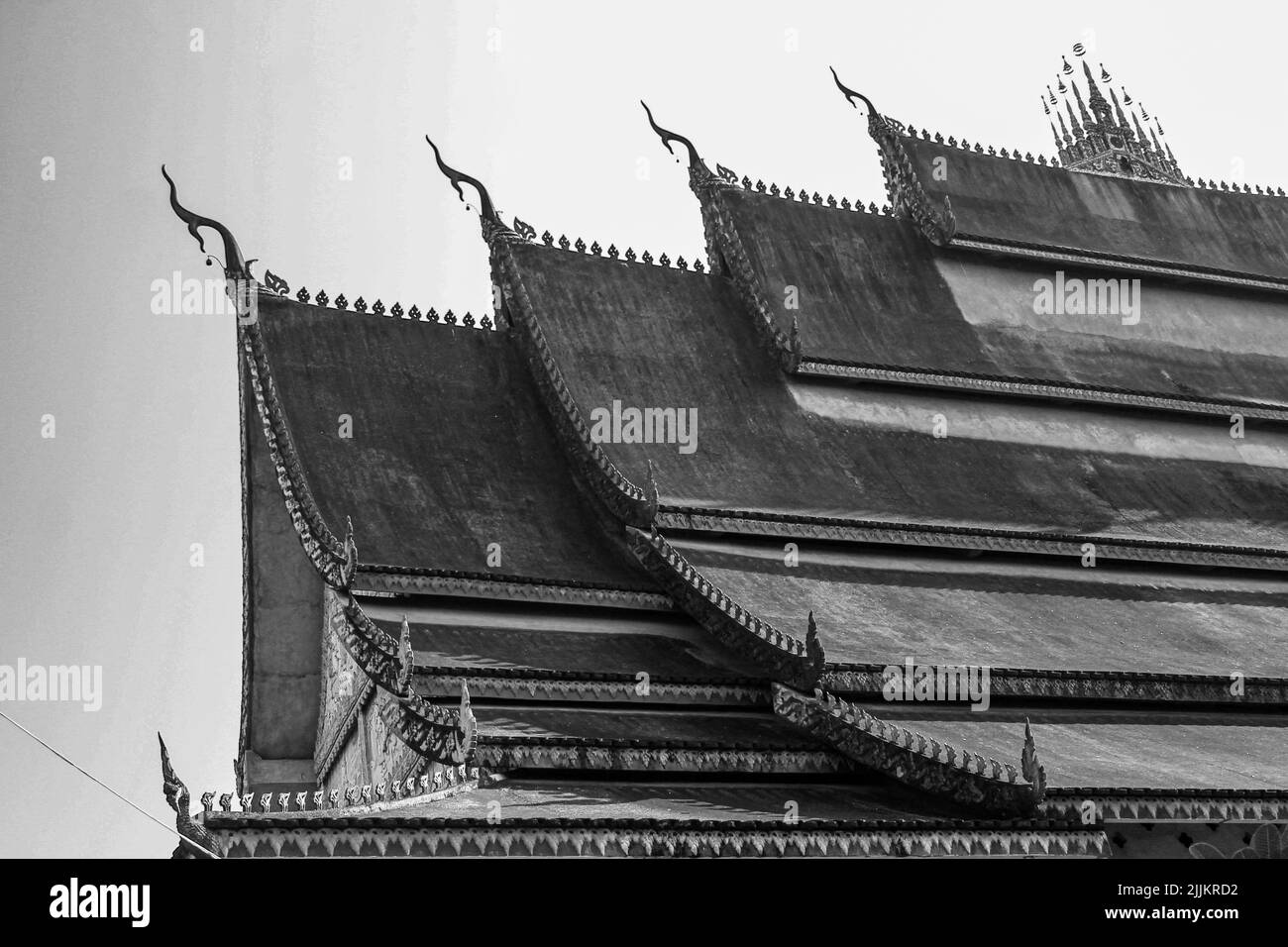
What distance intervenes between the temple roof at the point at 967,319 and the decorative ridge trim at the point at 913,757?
7.87 meters

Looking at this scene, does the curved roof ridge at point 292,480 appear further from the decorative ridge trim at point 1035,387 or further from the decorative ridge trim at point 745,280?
the decorative ridge trim at point 1035,387

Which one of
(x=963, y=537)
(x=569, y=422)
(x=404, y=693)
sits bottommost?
(x=404, y=693)

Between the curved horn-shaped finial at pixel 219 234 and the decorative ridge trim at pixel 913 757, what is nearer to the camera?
Answer: the decorative ridge trim at pixel 913 757

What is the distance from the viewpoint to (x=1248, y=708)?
2059 centimetres

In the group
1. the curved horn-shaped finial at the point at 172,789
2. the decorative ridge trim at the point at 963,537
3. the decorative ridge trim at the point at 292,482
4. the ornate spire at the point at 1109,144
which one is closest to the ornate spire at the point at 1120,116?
the ornate spire at the point at 1109,144

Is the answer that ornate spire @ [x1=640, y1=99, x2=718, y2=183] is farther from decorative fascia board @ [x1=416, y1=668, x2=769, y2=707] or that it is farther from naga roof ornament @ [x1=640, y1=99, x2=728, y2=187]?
decorative fascia board @ [x1=416, y1=668, x2=769, y2=707]

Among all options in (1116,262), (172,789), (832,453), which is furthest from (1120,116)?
(172,789)

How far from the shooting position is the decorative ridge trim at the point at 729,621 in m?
18.9

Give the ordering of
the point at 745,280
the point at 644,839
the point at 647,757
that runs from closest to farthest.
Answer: the point at 644,839 → the point at 647,757 → the point at 745,280

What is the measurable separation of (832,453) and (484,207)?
18.0 feet

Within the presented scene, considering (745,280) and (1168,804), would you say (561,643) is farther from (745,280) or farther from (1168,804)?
(745,280)

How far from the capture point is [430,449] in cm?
2302

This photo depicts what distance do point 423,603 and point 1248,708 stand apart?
8.50 meters
